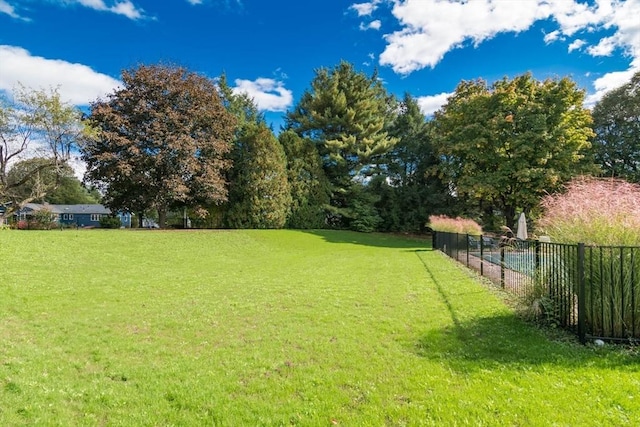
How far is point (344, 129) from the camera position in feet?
94.8

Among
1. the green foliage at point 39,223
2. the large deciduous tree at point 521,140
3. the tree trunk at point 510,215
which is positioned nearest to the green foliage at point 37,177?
the green foliage at point 39,223

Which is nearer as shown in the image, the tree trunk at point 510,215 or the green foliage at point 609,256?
the green foliage at point 609,256

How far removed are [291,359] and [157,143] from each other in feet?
64.6

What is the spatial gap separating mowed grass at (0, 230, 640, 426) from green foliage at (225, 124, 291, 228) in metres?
15.7

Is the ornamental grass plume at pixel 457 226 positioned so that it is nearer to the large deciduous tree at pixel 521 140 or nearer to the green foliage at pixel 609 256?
the large deciduous tree at pixel 521 140

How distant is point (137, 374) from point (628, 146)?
1209 inches

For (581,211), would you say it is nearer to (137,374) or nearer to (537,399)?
(537,399)

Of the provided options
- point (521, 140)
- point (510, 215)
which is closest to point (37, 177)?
point (521, 140)

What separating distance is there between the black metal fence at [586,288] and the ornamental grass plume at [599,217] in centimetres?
25

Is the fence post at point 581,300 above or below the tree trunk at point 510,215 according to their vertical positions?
below

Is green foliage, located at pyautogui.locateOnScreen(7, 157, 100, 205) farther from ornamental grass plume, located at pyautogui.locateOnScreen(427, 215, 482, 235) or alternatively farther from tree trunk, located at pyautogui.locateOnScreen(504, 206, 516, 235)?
tree trunk, located at pyautogui.locateOnScreen(504, 206, 516, 235)

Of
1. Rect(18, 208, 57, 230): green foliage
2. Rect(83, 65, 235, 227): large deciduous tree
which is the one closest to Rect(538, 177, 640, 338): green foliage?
Rect(83, 65, 235, 227): large deciduous tree

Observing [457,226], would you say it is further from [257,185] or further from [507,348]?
[507,348]

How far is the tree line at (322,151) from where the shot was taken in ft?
65.9
